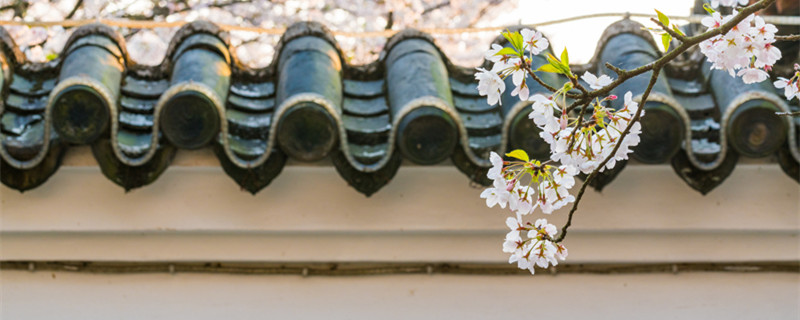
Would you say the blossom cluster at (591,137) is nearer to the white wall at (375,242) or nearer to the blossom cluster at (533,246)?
the blossom cluster at (533,246)

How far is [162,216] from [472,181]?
3.05ft

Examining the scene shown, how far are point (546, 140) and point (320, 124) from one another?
0.92m

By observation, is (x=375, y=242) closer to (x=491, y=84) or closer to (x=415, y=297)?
(x=415, y=297)

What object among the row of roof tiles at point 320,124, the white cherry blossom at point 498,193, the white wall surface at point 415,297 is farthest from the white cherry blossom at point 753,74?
the white wall surface at point 415,297

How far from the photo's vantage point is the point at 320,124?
242 cm

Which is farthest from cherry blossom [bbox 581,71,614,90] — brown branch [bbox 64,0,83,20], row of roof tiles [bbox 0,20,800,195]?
brown branch [bbox 64,0,83,20]

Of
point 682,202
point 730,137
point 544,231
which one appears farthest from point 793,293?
point 544,231

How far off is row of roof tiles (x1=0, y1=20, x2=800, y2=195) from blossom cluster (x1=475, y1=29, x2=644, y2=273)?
2.02 feet

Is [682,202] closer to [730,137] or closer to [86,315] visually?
[730,137]

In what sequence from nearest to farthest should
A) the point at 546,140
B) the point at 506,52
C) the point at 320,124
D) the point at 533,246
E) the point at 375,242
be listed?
1. the point at 506,52
2. the point at 546,140
3. the point at 533,246
4. the point at 320,124
5. the point at 375,242

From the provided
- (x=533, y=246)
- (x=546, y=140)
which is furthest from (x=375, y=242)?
(x=546, y=140)

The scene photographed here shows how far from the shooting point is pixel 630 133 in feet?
5.40

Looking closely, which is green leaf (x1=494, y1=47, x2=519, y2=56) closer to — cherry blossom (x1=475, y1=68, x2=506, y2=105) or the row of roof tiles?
cherry blossom (x1=475, y1=68, x2=506, y2=105)

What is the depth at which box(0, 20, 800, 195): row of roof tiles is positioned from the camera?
7.90 ft
